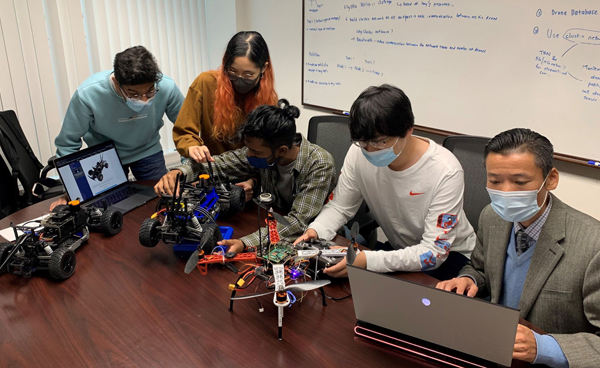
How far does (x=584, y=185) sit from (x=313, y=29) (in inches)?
83.1

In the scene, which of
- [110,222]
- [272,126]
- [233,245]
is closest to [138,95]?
[110,222]

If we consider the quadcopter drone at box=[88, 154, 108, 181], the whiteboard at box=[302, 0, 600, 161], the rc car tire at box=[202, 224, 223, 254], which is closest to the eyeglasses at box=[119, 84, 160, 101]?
the quadcopter drone at box=[88, 154, 108, 181]

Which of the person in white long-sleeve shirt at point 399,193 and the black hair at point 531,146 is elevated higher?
the black hair at point 531,146

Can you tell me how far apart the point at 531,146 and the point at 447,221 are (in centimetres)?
40

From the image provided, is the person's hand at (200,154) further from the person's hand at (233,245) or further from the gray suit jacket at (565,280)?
the gray suit jacket at (565,280)

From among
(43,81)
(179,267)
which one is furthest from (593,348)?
(43,81)

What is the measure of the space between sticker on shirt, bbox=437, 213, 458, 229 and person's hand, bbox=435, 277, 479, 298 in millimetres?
206

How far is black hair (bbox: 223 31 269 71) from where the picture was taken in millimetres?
1884

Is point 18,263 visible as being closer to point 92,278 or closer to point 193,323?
point 92,278

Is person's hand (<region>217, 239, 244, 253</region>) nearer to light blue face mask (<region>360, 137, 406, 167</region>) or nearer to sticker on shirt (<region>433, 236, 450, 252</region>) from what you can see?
light blue face mask (<region>360, 137, 406, 167</region>)

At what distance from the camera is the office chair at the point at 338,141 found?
2.06 m

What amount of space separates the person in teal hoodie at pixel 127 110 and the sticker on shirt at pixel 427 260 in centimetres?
154

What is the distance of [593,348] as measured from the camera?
95 centimetres

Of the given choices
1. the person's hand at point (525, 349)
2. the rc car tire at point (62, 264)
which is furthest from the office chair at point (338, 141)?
the rc car tire at point (62, 264)
